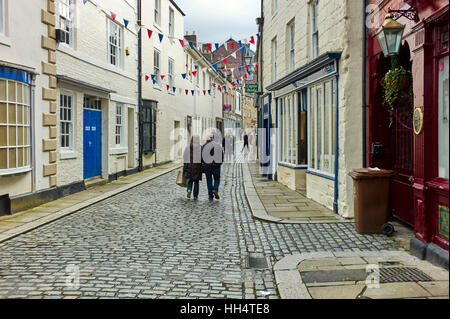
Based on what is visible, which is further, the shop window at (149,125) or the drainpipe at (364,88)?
the shop window at (149,125)

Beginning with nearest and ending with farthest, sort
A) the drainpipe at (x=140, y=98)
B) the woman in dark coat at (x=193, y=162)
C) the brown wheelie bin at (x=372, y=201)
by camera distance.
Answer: the brown wheelie bin at (x=372, y=201)
the woman in dark coat at (x=193, y=162)
the drainpipe at (x=140, y=98)

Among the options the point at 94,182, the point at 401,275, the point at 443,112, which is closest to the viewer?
the point at 401,275

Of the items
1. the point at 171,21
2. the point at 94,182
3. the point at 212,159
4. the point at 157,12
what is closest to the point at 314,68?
the point at 212,159

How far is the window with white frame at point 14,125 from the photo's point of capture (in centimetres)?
875

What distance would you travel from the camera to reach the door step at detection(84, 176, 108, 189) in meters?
13.2

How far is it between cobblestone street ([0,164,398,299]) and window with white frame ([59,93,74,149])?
300 cm

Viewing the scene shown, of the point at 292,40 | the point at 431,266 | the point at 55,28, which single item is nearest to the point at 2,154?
the point at 55,28

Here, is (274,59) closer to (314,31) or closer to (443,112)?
(314,31)

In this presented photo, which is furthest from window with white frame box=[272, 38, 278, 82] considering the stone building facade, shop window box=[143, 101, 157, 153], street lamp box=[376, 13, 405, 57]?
street lamp box=[376, 13, 405, 57]

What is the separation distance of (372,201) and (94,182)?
30.4 feet

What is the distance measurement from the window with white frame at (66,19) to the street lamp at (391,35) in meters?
8.28

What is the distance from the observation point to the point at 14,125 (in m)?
9.09

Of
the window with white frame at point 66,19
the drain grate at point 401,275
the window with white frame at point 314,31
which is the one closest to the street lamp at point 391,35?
the drain grate at point 401,275

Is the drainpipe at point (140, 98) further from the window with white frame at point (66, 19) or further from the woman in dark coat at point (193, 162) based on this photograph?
the woman in dark coat at point (193, 162)
